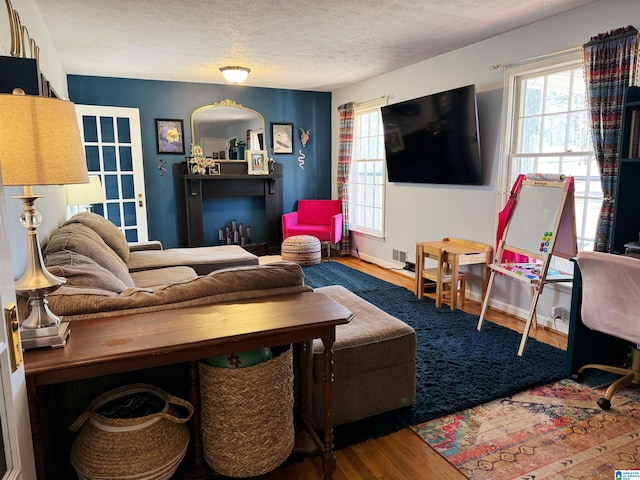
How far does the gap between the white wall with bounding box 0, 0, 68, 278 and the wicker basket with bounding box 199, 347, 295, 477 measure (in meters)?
0.89

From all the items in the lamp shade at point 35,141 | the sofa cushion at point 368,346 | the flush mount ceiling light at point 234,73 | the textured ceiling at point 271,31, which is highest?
the textured ceiling at point 271,31

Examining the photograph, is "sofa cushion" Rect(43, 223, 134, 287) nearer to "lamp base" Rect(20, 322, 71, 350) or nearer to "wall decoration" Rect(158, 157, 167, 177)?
"lamp base" Rect(20, 322, 71, 350)

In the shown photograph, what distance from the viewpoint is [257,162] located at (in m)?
6.24

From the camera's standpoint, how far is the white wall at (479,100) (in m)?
3.12

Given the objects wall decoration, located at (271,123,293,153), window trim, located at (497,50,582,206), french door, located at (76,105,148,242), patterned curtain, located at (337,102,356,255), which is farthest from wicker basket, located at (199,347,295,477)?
wall decoration, located at (271,123,293,153)

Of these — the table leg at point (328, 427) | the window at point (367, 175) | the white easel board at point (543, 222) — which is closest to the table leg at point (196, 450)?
the table leg at point (328, 427)

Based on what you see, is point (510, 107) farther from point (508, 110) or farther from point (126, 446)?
point (126, 446)

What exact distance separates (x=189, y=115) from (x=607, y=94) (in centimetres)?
488

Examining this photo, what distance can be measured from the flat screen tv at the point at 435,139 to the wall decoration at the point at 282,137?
1.85 m

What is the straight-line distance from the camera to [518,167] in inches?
149

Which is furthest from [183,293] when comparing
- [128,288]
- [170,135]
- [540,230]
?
[170,135]

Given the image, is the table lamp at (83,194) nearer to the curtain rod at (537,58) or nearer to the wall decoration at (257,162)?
the wall decoration at (257,162)

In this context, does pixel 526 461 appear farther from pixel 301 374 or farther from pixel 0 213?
pixel 0 213

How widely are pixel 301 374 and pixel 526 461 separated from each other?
3.55 feet
